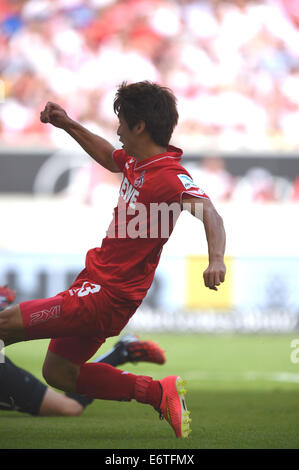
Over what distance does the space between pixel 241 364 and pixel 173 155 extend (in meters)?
5.73

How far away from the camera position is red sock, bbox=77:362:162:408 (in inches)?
177

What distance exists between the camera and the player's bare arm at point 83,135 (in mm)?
4836

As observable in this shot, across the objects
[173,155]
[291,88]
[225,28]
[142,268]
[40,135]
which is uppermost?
[225,28]

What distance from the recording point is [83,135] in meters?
4.94

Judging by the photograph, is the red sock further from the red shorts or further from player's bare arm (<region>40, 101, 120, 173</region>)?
player's bare arm (<region>40, 101, 120, 173</region>)

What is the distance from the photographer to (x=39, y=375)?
8.08 m

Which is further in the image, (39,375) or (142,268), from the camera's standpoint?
(39,375)

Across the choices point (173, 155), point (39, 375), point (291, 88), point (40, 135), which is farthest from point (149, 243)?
point (291, 88)

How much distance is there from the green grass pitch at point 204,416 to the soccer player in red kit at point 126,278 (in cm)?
27

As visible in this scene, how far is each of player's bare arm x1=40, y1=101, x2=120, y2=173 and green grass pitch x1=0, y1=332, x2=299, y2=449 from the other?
5.16 ft

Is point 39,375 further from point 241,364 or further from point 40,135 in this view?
point 40,135

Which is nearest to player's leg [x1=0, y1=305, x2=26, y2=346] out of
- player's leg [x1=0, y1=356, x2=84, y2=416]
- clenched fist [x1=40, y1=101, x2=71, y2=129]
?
player's leg [x1=0, y1=356, x2=84, y2=416]

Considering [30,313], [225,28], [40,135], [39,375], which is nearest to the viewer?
[30,313]

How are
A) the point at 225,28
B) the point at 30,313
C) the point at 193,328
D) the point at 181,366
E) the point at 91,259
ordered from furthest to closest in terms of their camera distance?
the point at 225,28 < the point at 193,328 < the point at 181,366 < the point at 91,259 < the point at 30,313
